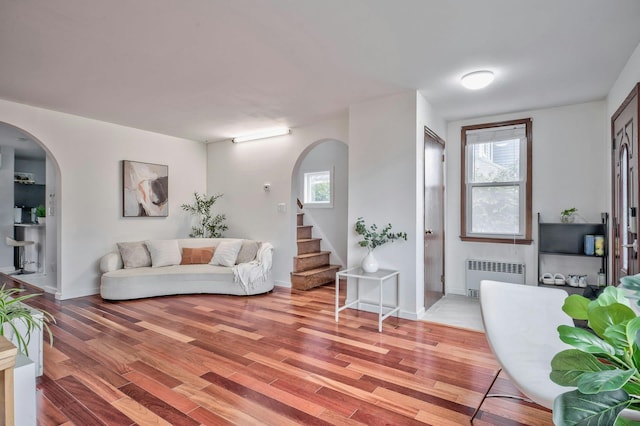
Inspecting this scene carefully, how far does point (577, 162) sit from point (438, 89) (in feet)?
6.61

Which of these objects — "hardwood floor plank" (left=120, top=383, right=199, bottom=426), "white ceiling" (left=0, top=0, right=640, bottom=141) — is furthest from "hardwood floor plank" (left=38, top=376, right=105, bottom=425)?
"white ceiling" (left=0, top=0, right=640, bottom=141)

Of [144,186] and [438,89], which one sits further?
[144,186]

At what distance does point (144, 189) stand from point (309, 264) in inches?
115

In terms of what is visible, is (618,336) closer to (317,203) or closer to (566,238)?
(566,238)

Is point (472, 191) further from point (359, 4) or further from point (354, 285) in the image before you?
point (359, 4)

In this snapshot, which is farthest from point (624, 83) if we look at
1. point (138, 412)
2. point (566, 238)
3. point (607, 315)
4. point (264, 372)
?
point (138, 412)

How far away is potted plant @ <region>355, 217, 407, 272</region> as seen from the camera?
3811mm

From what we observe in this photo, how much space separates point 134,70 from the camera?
3.19 metres

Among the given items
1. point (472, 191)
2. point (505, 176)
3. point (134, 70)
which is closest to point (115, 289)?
point (134, 70)

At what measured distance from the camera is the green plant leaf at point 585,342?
901mm

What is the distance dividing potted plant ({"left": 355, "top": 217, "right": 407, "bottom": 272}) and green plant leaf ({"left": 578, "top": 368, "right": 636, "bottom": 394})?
9.80ft

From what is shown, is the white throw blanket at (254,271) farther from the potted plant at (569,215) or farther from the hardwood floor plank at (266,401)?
the potted plant at (569,215)

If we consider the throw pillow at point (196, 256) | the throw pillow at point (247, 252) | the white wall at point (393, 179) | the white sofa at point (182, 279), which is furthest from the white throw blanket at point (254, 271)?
the white wall at point (393, 179)

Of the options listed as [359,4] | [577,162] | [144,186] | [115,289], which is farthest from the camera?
[144,186]
